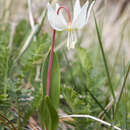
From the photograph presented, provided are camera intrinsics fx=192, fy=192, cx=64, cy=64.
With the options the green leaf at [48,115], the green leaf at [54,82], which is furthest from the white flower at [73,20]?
the green leaf at [48,115]

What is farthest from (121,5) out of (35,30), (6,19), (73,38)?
(73,38)

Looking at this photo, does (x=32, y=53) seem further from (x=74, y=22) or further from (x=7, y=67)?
(x=74, y=22)

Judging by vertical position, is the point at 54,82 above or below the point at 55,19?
below

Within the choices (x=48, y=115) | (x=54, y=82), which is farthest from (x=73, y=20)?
(x=48, y=115)

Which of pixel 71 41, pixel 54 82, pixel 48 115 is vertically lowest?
pixel 48 115

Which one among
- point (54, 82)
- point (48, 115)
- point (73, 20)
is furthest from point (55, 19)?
point (48, 115)

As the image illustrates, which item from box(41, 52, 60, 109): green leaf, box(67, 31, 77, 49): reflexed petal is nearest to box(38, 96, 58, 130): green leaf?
box(41, 52, 60, 109): green leaf

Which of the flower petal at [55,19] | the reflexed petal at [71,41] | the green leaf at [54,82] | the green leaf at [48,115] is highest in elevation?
the flower petal at [55,19]

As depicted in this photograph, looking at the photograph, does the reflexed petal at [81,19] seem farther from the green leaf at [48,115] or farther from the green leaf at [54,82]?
the green leaf at [48,115]

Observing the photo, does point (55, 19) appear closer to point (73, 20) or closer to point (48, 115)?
point (73, 20)
